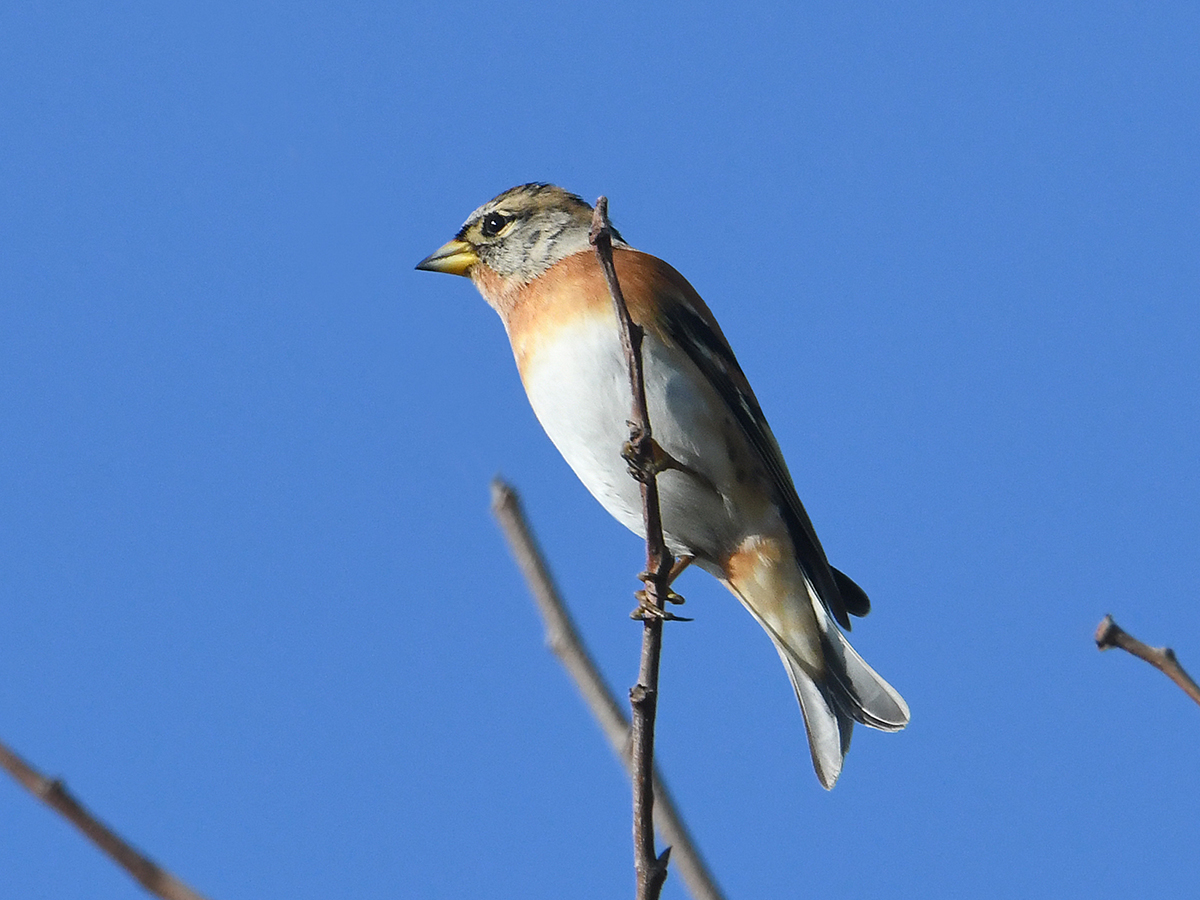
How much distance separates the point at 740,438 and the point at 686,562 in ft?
1.93

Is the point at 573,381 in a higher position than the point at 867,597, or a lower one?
higher

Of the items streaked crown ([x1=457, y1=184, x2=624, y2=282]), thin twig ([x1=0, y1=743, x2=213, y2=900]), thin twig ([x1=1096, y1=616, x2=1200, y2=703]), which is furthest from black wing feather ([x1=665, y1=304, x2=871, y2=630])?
thin twig ([x1=0, y1=743, x2=213, y2=900])

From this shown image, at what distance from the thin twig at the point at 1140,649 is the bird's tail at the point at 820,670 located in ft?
11.4

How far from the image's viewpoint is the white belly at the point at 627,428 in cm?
519

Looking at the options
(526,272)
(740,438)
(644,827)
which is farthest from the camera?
(526,272)

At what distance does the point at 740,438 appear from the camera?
18.3 ft

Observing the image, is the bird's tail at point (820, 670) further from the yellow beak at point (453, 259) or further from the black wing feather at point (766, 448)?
the yellow beak at point (453, 259)

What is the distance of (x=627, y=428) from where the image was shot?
16.9ft

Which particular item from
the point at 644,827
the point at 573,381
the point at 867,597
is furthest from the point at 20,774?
the point at 867,597

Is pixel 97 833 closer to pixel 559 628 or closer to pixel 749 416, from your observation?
pixel 559 628

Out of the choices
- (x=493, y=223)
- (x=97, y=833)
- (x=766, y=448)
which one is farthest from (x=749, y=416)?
(x=97, y=833)

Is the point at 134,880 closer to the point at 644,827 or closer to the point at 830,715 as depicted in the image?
the point at 644,827

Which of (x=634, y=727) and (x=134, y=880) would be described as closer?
(x=134, y=880)

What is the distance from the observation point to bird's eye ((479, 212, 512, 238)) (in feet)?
21.7
